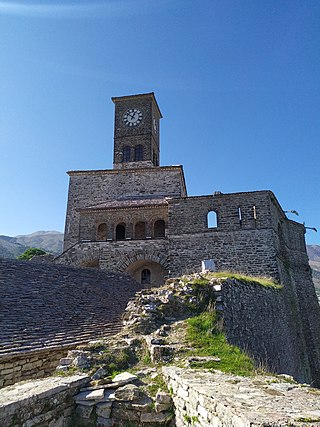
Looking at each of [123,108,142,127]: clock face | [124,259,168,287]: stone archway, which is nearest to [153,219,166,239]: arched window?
[124,259,168,287]: stone archway

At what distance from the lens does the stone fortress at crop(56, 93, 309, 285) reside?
1930 cm

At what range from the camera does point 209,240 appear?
1975 centimetres

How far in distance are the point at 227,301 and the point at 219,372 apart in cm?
474

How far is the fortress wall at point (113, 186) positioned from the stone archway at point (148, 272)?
22.8 ft

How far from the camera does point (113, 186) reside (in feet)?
91.0

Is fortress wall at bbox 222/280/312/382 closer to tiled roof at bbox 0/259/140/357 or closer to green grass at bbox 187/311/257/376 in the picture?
green grass at bbox 187/311/257/376

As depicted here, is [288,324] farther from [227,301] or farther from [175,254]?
[227,301]

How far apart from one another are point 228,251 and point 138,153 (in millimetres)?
16054

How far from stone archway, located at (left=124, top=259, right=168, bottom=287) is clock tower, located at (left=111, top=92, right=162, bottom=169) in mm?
11759

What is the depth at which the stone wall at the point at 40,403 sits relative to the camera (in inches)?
156

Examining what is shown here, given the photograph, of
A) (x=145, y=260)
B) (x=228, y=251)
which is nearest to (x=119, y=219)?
(x=145, y=260)

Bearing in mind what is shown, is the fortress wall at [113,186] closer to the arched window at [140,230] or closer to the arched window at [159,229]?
the arched window at [159,229]

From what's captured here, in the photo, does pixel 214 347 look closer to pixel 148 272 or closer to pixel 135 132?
pixel 148 272

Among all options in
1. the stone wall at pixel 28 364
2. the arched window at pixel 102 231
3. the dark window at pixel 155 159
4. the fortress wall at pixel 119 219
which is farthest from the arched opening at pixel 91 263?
the dark window at pixel 155 159
